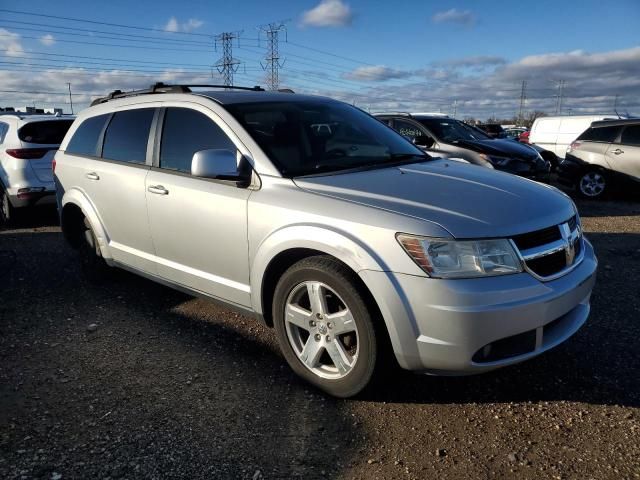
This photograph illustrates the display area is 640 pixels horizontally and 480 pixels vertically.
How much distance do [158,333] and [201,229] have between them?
1.05 metres

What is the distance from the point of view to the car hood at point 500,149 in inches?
349

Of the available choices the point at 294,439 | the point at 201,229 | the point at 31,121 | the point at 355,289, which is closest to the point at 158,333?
the point at 201,229

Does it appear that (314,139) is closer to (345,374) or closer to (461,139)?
(345,374)

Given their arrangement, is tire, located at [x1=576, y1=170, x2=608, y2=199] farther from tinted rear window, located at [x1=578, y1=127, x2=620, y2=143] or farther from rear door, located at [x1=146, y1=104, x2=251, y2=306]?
rear door, located at [x1=146, y1=104, x2=251, y2=306]

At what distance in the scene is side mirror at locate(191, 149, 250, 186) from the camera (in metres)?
3.07

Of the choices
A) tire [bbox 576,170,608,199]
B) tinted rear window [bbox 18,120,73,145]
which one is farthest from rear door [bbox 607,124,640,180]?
tinted rear window [bbox 18,120,73,145]

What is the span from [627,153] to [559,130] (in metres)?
5.41

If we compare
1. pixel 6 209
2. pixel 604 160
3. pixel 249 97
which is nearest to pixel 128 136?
pixel 249 97

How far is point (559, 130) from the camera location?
1504cm

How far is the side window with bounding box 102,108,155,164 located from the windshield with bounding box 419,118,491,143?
603 centimetres

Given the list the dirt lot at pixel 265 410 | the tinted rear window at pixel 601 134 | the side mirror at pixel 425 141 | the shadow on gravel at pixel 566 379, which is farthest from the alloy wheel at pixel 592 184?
the shadow on gravel at pixel 566 379

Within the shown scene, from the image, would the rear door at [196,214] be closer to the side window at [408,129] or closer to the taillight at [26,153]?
the taillight at [26,153]

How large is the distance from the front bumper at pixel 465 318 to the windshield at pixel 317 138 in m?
1.10

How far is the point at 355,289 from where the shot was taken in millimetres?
2613
